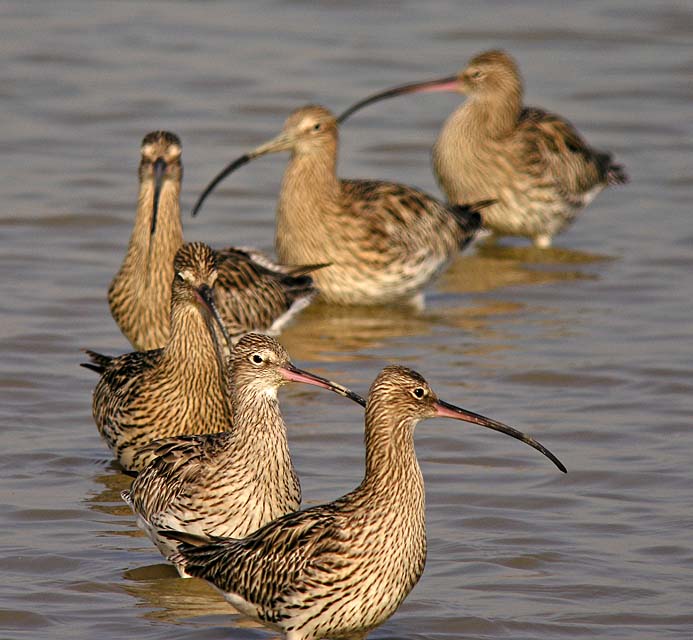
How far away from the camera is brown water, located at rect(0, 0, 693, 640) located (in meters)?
8.21

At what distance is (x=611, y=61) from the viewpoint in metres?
20.5

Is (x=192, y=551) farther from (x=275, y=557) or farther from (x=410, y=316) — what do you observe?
(x=410, y=316)

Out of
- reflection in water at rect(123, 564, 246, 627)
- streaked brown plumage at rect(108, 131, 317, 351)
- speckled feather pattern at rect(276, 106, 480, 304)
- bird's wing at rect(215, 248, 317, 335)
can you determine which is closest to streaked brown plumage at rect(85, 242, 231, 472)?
reflection in water at rect(123, 564, 246, 627)

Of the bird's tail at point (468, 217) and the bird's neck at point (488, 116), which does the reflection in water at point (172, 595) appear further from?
the bird's neck at point (488, 116)

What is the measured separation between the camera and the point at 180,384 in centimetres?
948

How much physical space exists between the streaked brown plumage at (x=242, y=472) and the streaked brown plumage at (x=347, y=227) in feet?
17.3

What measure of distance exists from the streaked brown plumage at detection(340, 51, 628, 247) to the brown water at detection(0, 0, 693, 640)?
335mm

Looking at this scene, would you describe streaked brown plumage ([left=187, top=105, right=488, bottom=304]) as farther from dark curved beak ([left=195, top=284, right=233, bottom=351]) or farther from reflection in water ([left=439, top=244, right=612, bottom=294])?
dark curved beak ([left=195, top=284, right=233, bottom=351])

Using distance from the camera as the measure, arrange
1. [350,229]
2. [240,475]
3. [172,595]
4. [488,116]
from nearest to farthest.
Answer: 1. [240,475]
2. [172,595]
3. [350,229]
4. [488,116]

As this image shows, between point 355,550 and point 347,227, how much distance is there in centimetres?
686

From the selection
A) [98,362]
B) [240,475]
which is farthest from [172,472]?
[98,362]

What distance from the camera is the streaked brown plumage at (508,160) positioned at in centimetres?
1548

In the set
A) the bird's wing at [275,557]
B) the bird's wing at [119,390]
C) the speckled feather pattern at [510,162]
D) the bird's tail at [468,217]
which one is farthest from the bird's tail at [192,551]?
the speckled feather pattern at [510,162]

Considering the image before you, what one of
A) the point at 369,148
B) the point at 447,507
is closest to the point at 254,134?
the point at 369,148
